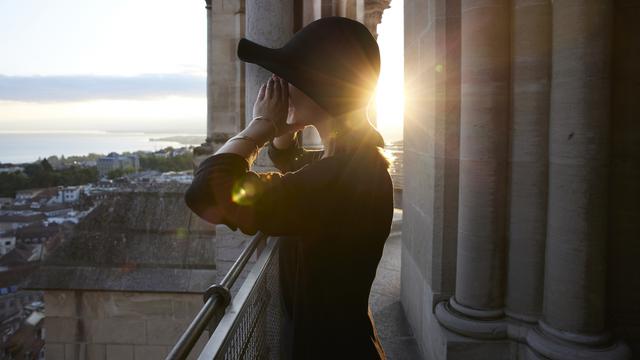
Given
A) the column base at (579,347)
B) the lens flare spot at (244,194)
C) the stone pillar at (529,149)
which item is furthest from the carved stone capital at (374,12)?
the lens flare spot at (244,194)

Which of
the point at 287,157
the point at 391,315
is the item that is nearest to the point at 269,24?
the point at 287,157

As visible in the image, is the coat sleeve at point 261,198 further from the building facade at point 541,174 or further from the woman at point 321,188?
the building facade at point 541,174

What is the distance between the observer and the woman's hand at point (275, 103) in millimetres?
1455

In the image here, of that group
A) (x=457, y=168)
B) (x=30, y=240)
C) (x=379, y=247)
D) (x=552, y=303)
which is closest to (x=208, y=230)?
(x=457, y=168)

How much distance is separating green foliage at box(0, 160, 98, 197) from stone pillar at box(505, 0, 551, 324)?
72067 mm

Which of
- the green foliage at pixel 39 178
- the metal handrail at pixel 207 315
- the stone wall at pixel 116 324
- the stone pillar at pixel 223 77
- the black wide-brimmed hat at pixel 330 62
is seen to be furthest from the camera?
the green foliage at pixel 39 178

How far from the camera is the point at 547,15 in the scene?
251cm

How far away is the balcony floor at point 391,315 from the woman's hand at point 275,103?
256 centimetres

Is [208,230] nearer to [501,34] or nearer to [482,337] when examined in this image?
[482,337]

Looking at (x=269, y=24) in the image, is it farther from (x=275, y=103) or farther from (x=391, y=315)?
(x=391, y=315)

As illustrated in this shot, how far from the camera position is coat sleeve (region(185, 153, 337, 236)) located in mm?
1203

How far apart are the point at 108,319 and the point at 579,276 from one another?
462 centimetres

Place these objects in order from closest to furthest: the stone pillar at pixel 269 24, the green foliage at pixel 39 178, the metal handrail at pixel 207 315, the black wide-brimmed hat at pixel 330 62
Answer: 1. the metal handrail at pixel 207 315
2. the black wide-brimmed hat at pixel 330 62
3. the stone pillar at pixel 269 24
4. the green foliage at pixel 39 178

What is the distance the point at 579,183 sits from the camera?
2.38m
